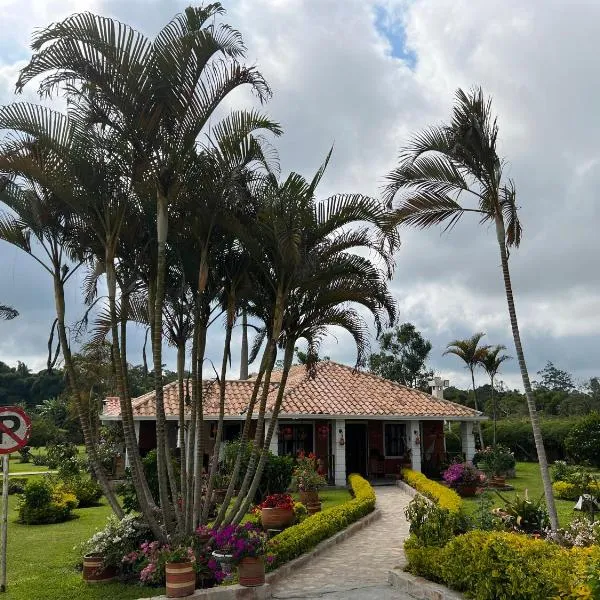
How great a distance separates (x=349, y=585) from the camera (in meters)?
7.85

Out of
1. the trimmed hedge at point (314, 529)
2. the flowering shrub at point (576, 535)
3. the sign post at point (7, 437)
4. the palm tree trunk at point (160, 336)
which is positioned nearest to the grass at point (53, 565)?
the sign post at point (7, 437)

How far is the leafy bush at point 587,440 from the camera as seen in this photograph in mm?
21062

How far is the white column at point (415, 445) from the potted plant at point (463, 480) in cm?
393

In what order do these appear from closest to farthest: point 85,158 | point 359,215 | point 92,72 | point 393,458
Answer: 1. point 92,72
2. point 85,158
3. point 359,215
4. point 393,458

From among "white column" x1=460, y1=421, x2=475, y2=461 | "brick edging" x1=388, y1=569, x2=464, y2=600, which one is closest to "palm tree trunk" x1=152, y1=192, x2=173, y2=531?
"brick edging" x1=388, y1=569, x2=464, y2=600

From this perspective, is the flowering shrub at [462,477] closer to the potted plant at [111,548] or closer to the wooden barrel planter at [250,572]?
the wooden barrel planter at [250,572]

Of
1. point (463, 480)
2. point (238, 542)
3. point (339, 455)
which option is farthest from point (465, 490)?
point (238, 542)

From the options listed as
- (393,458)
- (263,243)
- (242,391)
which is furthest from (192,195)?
(393,458)

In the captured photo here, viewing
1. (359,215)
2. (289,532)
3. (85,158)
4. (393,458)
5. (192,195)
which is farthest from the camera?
(393,458)

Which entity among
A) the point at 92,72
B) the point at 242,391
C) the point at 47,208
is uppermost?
the point at 92,72

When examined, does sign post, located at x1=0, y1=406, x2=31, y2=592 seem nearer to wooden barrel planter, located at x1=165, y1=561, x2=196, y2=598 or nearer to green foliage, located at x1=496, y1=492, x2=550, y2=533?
wooden barrel planter, located at x1=165, y1=561, x2=196, y2=598

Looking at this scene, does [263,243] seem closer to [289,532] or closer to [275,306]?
[275,306]

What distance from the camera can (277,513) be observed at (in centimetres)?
1128

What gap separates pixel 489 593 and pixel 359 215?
5.04 meters
